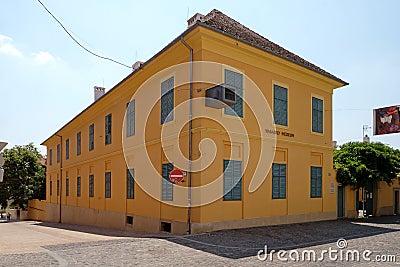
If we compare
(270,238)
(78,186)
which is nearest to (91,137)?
(78,186)

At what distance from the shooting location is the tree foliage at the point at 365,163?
1995cm

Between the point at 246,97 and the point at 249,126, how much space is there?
1.10 meters

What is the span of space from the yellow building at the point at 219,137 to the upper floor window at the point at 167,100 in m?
0.04

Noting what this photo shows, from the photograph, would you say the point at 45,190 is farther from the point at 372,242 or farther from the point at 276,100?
the point at 372,242

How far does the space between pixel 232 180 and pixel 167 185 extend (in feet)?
8.76

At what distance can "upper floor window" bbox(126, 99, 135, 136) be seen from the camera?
1839cm

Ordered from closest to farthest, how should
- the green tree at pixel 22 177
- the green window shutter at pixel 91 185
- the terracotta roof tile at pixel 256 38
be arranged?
the terracotta roof tile at pixel 256 38
the green window shutter at pixel 91 185
the green tree at pixel 22 177

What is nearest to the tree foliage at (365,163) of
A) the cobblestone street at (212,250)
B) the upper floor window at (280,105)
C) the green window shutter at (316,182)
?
the green window shutter at (316,182)

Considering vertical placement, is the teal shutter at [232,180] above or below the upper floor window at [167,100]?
below

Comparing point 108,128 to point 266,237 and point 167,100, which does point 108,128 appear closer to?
point 167,100

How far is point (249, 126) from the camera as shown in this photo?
14711 millimetres

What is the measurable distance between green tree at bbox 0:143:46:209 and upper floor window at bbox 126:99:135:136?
27.1 metres

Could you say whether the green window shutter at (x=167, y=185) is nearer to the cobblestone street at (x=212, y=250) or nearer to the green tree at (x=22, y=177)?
the cobblestone street at (x=212, y=250)

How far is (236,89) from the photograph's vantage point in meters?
14.5
